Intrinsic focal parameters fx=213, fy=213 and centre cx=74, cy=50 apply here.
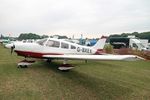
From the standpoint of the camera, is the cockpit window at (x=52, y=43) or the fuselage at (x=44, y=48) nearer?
the fuselage at (x=44, y=48)

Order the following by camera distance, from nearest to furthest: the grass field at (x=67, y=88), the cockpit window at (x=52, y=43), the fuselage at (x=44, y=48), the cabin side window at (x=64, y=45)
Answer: the grass field at (x=67, y=88) < the fuselage at (x=44, y=48) < the cockpit window at (x=52, y=43) < the cabin side window at (x=64, y=45)

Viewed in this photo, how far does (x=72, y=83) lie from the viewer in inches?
361

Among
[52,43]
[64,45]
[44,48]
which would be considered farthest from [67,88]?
[64,45]

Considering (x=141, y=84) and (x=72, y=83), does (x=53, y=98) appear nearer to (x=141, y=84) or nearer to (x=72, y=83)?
(x=72, y=83)

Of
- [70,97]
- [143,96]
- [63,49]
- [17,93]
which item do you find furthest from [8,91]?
[63,49]

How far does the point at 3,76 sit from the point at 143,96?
6253mm

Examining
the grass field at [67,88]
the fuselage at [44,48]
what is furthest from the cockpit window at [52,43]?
the grass field at [67,88]

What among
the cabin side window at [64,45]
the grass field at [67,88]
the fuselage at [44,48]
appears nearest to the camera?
the grass field at [67,88]

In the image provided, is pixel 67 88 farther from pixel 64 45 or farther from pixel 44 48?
pixel 64 45

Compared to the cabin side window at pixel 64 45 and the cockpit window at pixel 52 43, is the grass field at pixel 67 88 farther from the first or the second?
the cabin side window at pixel 64 45

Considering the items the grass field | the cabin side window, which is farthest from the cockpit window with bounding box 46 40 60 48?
the grass field

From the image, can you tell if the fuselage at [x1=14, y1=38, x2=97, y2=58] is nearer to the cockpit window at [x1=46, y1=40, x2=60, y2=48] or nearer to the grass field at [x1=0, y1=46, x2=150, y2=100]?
the cockpit window at [x1=46, y1=40, x2=60, y2=48]

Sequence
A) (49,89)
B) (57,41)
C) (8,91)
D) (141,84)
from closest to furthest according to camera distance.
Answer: (8,91), (49,89), (141,84), (57,41)

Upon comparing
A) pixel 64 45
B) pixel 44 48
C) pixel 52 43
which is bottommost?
pixel 44 48
